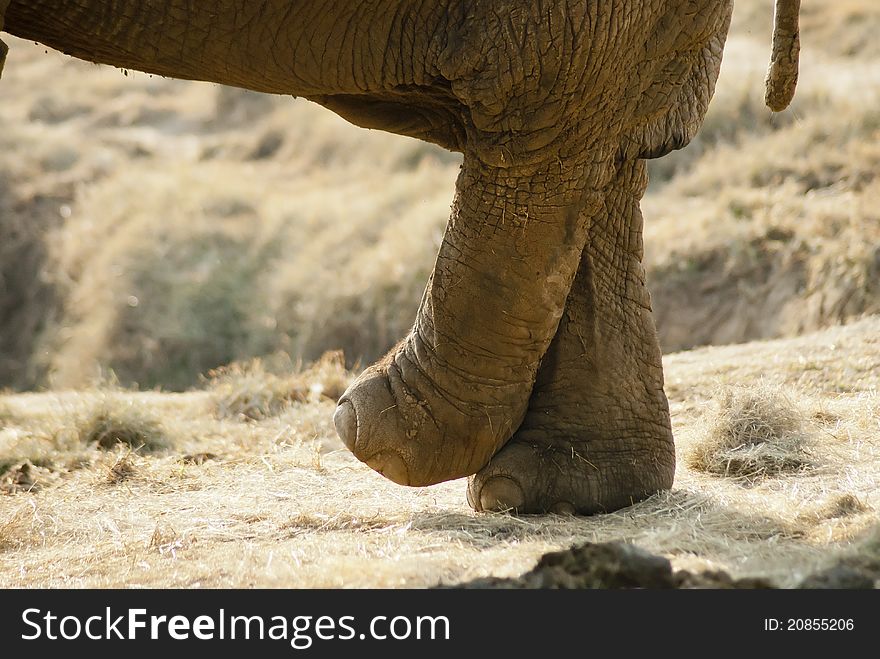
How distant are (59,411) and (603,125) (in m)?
4.24

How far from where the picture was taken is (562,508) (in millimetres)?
4719

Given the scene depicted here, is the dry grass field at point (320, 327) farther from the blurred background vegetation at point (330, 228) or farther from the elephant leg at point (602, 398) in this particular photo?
the elephant leg at point (602, 398)

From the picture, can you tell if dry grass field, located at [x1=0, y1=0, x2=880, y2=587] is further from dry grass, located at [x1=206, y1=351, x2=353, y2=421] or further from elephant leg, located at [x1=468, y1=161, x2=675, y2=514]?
elephant leg, located at [x1=468, y1=161, x2=675, y2=514]

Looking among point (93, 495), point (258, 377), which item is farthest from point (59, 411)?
point (93, 495)

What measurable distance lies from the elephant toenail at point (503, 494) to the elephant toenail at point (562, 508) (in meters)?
0.12

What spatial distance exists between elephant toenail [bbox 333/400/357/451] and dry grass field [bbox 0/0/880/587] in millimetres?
316

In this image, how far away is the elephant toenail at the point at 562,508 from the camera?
15.4ft

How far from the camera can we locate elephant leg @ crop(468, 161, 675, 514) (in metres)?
4.81

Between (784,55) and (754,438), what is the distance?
→ 5.23ft

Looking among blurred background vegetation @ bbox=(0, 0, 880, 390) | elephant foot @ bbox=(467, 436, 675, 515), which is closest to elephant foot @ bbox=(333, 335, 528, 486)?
elephant foot @ bbox=(467, 436, 675, 515)

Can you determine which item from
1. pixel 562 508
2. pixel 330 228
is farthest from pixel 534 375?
pixel 330 228

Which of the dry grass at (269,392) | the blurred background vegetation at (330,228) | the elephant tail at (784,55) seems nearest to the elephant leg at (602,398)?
the elephant tail at (784,55)

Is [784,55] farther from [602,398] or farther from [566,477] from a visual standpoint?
[566,477]
